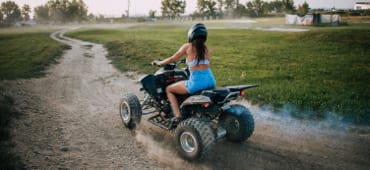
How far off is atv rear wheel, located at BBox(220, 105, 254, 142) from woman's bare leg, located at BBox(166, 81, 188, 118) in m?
0.97

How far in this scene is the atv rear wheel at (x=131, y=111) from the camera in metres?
6.62

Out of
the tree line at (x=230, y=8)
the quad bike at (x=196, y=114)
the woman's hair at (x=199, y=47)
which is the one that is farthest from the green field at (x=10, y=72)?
the tree line at (x=230, y=8)

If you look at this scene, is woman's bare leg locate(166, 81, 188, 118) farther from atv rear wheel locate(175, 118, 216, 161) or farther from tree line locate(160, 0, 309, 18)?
tree line locate(160, 0, 309, 18)

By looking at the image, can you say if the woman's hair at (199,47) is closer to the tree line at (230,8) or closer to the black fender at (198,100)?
the black fender at (198,100)

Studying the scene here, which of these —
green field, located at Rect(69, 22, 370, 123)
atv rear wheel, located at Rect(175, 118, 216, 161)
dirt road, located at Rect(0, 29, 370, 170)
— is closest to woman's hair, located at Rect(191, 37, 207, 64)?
atv rear wheel, located at Rect(175, 118, 216, 161)

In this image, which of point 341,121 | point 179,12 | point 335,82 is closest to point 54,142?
point 341,121

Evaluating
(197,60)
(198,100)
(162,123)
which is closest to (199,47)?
(197,60)

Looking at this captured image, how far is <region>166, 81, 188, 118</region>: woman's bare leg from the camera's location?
548 centimetres

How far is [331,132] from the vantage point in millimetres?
6535

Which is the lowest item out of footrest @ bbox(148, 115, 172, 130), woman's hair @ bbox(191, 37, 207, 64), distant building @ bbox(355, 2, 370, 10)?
footrest @ bbox(148, 115, 172, 130)

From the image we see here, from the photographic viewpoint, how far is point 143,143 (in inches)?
235

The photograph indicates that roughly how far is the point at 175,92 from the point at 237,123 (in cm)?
137

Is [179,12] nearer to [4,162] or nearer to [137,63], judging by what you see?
[137,63]

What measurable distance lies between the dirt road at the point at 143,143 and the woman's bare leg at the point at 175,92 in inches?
30.1
